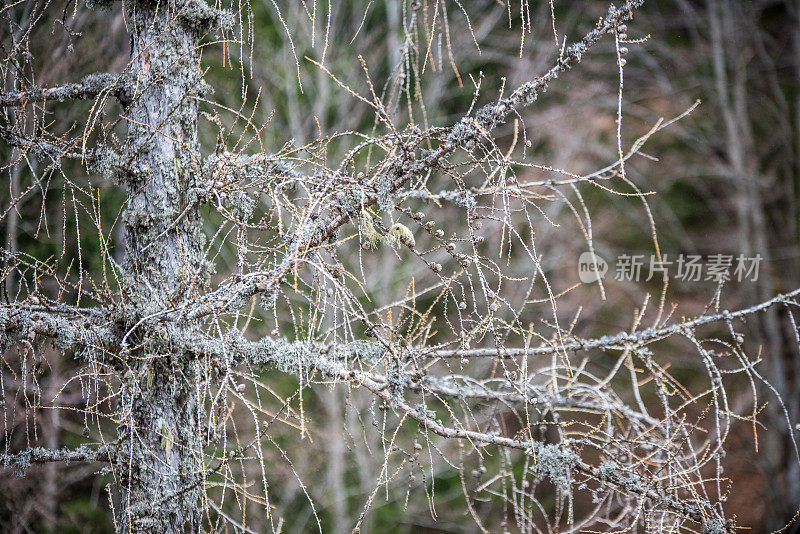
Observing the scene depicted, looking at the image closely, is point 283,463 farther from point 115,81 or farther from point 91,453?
point 115,81

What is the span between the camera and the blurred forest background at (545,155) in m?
5.65

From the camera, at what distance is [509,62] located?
7441mm

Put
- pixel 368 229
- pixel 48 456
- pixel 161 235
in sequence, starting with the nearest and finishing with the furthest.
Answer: pixel 368 229
pixel 161 235
pixel 48 456

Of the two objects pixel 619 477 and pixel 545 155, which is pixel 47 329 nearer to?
pixel 619 477

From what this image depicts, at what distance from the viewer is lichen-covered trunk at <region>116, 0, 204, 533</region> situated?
218cm

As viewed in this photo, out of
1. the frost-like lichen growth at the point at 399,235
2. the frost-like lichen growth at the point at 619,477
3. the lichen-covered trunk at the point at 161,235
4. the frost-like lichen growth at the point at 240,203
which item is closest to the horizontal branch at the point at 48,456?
the lichen-covered trunk at the point at 161,235

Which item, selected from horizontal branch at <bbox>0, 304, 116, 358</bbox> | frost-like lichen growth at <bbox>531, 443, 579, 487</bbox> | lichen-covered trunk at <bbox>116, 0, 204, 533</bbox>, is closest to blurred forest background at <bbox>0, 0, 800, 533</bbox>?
lichen-covered trunk at <bbox>116, 0, 204, 533</bbox>

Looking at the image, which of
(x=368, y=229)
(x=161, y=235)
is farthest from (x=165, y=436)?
(x=368, y=229)

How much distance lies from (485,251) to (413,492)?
2.77 meters

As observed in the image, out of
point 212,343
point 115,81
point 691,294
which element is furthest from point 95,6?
point 691,294

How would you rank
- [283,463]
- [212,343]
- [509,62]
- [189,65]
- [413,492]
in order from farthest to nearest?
[509,62] → [413,492] → [283,463] → [189,65] → [212,343]

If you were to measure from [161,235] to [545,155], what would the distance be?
6.17 metres

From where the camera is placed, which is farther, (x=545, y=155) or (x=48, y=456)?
(x=545, y=155)

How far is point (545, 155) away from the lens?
25.2 feet
